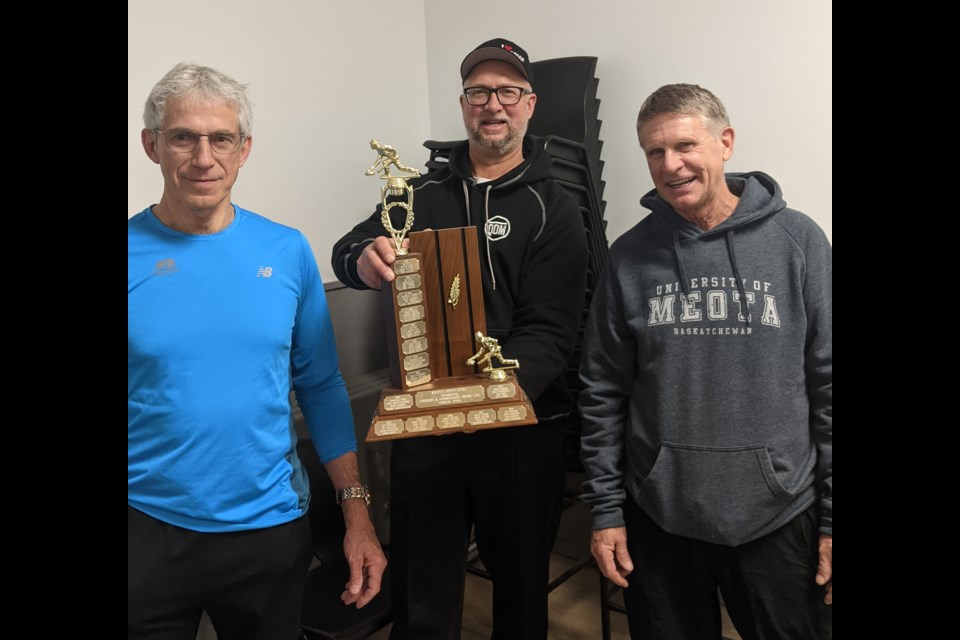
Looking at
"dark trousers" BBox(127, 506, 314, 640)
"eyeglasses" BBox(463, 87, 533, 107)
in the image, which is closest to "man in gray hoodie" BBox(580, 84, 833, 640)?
"eyeglasses" BBox(463, 87, 533, 107)

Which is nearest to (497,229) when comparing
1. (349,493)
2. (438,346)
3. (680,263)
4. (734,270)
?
(438,346)

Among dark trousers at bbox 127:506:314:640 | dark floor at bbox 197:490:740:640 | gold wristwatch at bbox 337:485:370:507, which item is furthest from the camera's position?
dark floor at bbox 197:490:740:640

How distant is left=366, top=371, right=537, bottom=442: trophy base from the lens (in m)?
1.46

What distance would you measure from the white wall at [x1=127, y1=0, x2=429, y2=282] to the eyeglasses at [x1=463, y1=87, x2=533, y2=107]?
1086 mm

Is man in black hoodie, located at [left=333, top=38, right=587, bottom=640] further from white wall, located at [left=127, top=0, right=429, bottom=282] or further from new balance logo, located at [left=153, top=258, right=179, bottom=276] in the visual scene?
white wall, located at [left=127, top=0, right=429, bottom=282]

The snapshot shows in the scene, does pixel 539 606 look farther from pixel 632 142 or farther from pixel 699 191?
pixel 632 142

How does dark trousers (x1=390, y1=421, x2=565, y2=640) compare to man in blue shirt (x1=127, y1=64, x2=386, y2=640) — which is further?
dark trousers (x1=390, y1=421, x2=565, y2=640)

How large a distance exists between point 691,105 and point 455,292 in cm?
64

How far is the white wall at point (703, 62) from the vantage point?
8.20ft

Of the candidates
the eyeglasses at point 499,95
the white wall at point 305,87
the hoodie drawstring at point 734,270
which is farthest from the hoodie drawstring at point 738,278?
the white wall at point 305,87

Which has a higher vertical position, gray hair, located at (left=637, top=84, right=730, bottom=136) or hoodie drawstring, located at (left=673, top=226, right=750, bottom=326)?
gray hair, located at (left=637, top=84, right=730, bottom=136)

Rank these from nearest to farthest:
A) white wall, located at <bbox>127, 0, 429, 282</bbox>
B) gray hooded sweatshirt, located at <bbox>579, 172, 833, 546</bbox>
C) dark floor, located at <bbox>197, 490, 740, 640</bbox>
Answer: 1. gray hooded sweatshirt, located at <bbox>579, 172, 833, 546</bbox>
2. white wall, located at <bbox>127, 0, 429, 282</bbox>
3. dark floor, located at <bbox>197, 490, 740, 640</bbox>

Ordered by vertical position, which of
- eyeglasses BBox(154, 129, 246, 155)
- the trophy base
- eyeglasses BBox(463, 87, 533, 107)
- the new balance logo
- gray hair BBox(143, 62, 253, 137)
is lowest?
the trophy base
